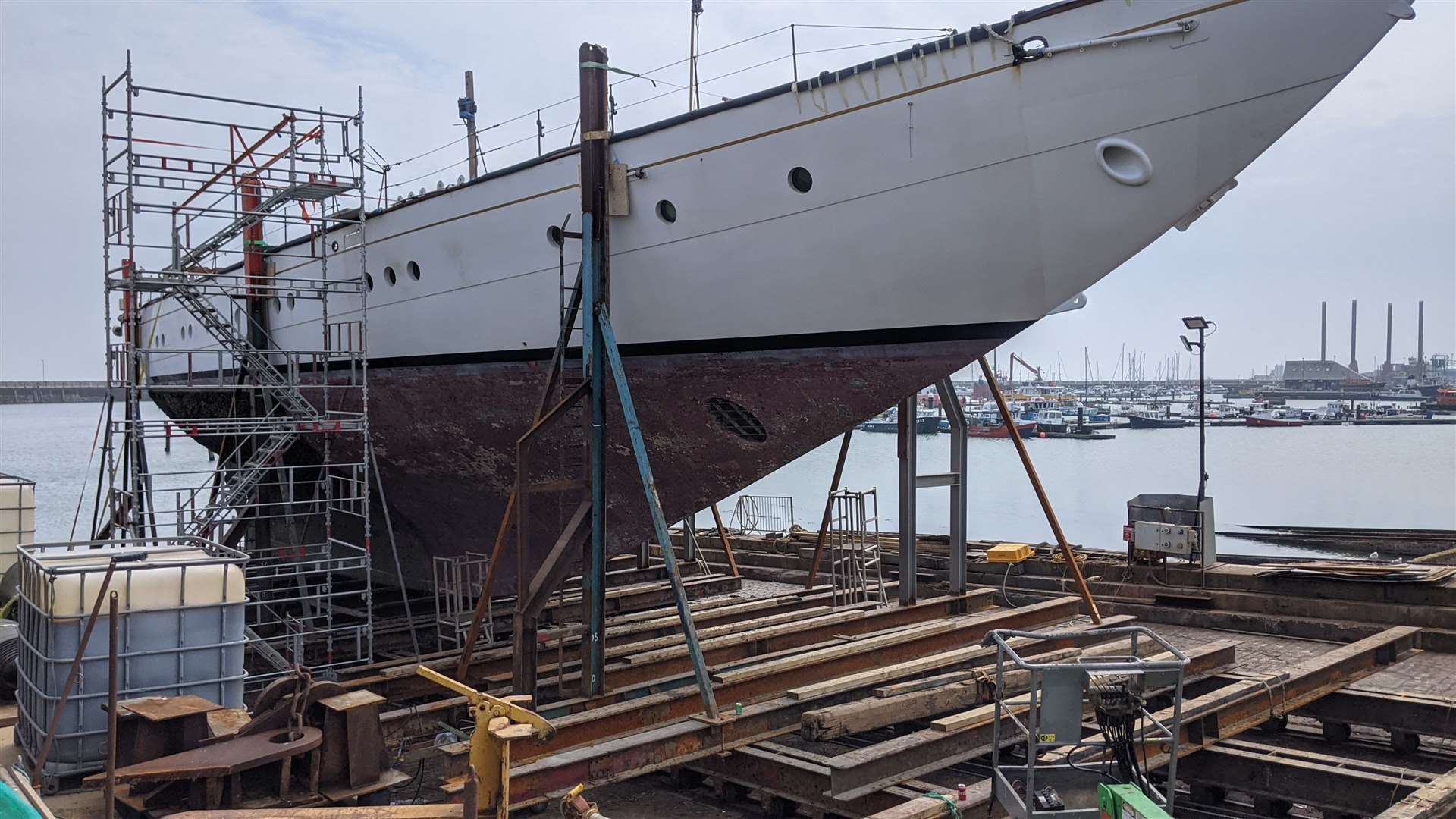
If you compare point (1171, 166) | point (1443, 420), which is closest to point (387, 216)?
point (1171, 166)

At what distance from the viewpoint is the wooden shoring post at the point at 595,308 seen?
742 centimetres

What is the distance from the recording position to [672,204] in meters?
8.29

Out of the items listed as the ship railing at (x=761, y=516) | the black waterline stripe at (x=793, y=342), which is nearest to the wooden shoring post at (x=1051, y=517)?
the black waterline stripe at (x=793, y=342)

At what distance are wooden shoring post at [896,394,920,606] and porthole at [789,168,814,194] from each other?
9.31 feet

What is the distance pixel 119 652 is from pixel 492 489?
5.35 meters

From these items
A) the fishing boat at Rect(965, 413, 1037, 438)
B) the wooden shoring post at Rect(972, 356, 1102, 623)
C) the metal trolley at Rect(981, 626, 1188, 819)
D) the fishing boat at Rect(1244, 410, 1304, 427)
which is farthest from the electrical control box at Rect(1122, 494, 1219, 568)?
the fishing boat at Rect(1244, 410, 1304, 427)

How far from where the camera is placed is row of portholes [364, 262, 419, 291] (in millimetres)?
10664

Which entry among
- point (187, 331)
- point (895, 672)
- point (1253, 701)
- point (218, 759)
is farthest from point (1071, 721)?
point (187, 331)

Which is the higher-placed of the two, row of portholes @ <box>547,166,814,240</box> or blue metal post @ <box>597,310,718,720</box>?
row of portholes @ <box>547,166,814,240</box>

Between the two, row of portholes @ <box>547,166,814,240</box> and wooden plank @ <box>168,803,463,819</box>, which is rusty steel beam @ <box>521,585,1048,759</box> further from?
row of portholes @ <box>547,166,814,240</box>

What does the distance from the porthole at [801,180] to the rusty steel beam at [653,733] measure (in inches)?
134

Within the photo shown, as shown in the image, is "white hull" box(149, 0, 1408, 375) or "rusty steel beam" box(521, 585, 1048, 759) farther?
"rusty steel beam" box(521, 585, 1048, 759)

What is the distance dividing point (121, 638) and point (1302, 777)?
6624mm

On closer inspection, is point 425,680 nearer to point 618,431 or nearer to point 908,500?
point 618,431
